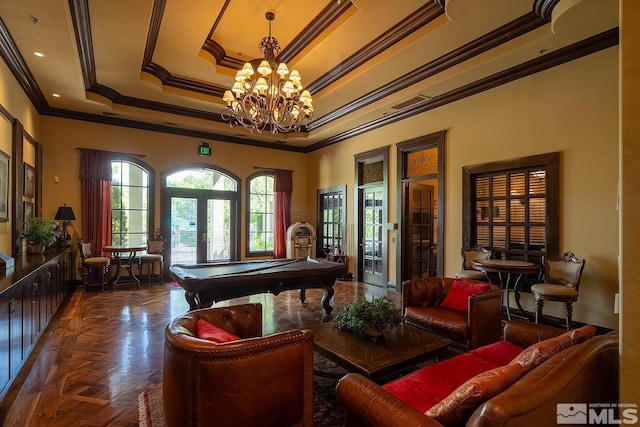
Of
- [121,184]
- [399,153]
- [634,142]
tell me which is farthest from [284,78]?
[121,184]

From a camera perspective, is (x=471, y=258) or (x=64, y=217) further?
(x=64, y=217)

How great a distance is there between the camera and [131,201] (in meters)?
7.51

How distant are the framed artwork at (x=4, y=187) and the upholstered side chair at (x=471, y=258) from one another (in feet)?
19.9

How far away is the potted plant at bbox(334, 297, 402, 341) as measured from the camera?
2.78 meters

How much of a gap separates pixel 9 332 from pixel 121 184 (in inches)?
206

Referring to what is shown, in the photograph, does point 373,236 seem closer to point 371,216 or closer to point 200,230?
point 371,216

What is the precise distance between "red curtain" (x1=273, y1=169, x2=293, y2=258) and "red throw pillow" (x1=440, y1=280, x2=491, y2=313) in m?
5.88

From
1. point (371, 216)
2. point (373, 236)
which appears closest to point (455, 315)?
point (373, 236)

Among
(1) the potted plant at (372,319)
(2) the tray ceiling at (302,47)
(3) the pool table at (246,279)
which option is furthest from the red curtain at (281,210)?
(1) the potted plant at (372,319)

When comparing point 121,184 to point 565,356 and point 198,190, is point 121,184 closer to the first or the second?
point 198,190

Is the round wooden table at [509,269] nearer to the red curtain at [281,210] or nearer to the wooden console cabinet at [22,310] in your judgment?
the wooden console cabinet at [22,310]

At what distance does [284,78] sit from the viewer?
15.7 ft

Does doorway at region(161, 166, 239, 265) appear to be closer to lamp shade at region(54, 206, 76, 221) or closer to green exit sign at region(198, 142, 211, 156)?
green exit sign at region(198, 142, 211, 156)

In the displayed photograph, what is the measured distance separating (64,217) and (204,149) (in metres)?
3.18
